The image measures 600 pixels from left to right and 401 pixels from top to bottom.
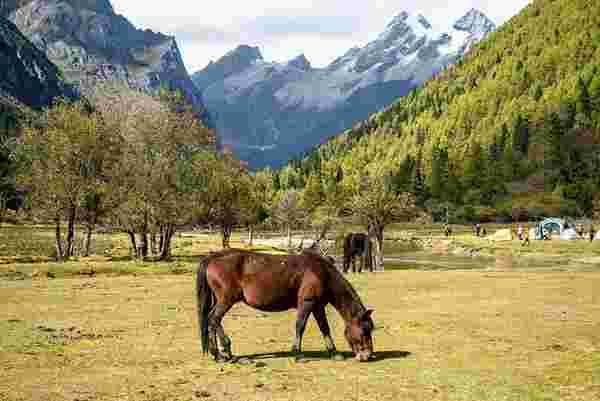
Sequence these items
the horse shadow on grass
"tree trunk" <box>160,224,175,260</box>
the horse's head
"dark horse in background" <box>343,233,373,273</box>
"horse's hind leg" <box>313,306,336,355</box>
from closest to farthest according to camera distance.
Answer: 1. the horse's head
2. "horse's hind leg" <box>313,306,336,355</box>
3. the horse shadow on grass
4. "dark horse in background" <box>343,233,373,273</box>
5. "tree trunk" <box>160,224,175,260</box>

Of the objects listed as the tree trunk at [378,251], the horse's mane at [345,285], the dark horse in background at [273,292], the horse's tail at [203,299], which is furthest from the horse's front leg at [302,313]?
the tree trunk at [378,251]

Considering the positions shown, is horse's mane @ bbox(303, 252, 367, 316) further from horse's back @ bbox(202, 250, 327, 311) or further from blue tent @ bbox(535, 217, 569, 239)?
blue tent @ bbox(535, 217, 569, 239)

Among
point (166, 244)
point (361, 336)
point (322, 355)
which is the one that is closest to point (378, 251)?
point (166, 244)

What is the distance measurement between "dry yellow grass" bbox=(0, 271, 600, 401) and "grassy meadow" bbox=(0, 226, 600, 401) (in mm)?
45

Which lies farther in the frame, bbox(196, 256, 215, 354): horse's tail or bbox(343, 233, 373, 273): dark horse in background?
bbox(343, 233, 373, 273): dark horse in background

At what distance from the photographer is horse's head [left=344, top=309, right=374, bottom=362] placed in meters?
17.0

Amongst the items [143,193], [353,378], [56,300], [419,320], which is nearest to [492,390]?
[353,378]

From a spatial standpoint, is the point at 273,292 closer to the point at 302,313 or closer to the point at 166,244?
the point at 302,313

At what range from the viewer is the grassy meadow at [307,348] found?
14273 millimetres

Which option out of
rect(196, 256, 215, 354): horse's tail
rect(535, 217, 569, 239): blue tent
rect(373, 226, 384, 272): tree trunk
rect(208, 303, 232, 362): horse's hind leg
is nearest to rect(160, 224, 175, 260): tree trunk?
rect(373, 226, 384, 272): tree trunk

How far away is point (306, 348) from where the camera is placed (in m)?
19.8

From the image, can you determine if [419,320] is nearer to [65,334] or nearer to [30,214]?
[65,334]

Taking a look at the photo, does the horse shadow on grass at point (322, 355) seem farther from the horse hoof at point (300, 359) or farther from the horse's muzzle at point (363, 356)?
the horse's muzzle at point (363, 356)

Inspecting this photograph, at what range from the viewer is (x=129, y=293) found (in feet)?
119
